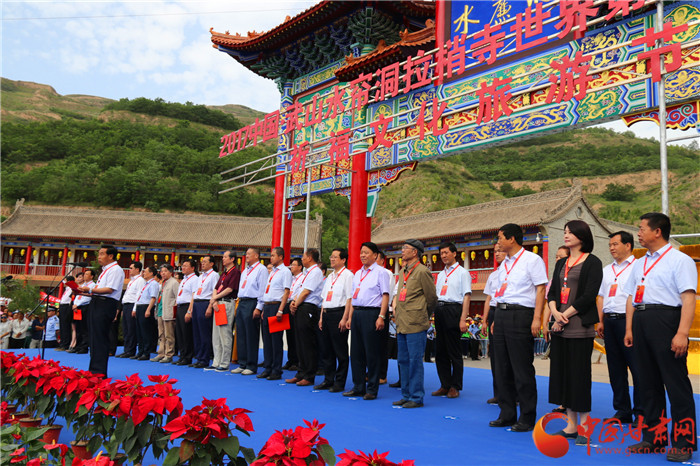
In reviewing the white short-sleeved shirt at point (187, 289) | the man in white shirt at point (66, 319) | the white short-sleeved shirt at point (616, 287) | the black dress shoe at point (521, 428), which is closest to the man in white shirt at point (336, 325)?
the black dress shoe at point (521, 428)

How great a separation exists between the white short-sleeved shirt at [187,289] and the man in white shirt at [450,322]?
3.39 meters

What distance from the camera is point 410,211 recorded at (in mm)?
46938

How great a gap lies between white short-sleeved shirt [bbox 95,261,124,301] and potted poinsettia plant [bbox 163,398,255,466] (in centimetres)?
341

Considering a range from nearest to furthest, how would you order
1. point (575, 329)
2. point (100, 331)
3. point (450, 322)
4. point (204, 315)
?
point (575, 329), point (100, 331), point (450, 322), point (204, 315)

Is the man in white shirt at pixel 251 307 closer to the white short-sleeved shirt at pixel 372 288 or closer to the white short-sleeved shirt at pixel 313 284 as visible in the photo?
the white short-sleeved shirt at pixel 313 284

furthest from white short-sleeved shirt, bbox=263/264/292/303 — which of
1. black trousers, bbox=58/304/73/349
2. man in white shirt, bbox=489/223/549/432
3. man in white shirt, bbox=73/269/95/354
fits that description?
black trousers, bbox=58/304/73/349

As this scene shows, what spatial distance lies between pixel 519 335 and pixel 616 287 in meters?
1.19

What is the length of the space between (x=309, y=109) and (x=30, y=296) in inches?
595

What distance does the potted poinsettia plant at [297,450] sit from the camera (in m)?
1.66

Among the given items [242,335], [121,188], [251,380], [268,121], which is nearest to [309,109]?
[268,121]

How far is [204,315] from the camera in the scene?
21.8 ft

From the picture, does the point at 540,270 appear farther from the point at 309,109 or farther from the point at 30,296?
the point at 30,296

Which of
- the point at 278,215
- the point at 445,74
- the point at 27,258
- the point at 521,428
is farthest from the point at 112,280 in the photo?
the point at 27,258

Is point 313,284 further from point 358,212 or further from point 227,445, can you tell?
point 358,212
